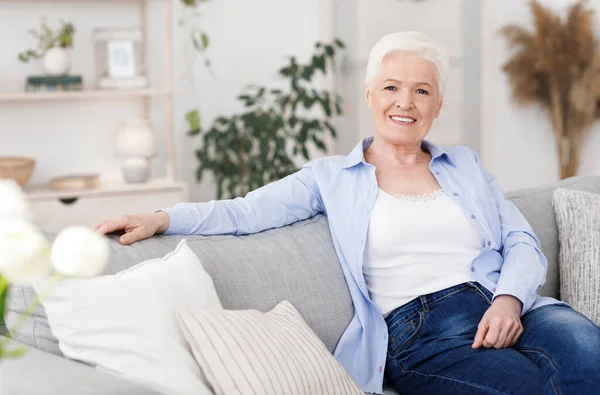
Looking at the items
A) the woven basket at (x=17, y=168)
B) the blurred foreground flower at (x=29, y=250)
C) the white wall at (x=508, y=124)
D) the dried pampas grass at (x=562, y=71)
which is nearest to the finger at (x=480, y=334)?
the blurred foreground flower at (x=29, y=250)

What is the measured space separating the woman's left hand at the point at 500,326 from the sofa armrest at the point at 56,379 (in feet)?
2.97

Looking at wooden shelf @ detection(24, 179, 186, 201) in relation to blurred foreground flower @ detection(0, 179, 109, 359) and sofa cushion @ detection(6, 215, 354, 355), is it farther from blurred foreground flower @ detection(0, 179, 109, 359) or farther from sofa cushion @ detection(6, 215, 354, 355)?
blurred foreground flower @ detection(0, 179, 109, 359)

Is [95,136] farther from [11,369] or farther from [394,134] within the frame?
[11,369]

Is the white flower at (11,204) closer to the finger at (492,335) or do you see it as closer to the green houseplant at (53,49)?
the finger at (492,335)

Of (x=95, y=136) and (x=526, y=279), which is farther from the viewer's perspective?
(x=95, y=136)

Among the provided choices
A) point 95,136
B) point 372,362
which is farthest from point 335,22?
point 372,362

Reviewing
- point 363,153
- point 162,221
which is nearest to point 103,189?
point 363,153

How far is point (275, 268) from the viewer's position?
1959 mm

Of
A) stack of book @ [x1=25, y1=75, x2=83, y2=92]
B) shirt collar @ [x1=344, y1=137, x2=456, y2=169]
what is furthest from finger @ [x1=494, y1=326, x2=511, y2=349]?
stack of book @ [x1=25, y1=75, x2=83, y2=92]

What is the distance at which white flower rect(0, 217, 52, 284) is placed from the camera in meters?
0.68

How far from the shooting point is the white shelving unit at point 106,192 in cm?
407

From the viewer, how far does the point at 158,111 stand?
15.4ft

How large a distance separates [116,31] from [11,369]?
316 cm

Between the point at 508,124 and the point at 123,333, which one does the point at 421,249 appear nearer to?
the point at 123,333
